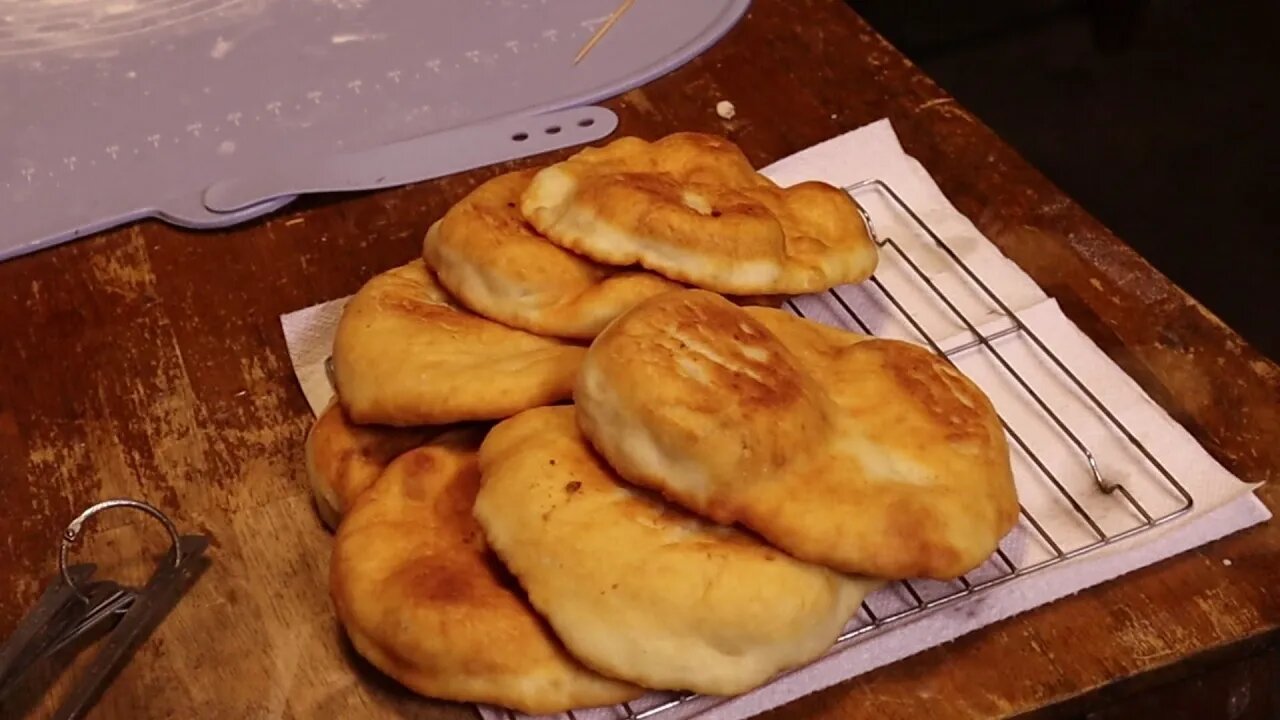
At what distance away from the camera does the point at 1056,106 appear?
2203 millimetres

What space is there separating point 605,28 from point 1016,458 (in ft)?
2.63

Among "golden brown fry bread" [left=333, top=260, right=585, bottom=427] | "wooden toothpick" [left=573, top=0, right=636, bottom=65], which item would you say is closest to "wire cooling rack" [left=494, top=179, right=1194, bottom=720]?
"golden brown fry bread" [left=333, top=260, right=585, bottom=427]

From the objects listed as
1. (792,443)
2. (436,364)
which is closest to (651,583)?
(792,443)

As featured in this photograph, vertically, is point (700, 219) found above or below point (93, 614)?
above

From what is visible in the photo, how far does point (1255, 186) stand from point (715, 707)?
1.70 metres

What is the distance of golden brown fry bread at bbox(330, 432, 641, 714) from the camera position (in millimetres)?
741

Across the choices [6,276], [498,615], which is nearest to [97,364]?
[6,276]

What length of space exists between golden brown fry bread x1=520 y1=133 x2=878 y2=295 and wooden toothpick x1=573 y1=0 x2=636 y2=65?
43 centimetres

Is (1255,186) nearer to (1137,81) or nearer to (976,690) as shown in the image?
(1137,81)

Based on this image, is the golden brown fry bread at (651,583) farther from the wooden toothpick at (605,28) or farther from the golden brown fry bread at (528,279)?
the wooden toothpick at (605,28)

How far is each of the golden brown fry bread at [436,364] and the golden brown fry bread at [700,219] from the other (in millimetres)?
94

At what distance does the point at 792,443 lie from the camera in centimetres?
76

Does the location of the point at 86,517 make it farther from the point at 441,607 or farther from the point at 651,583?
the point at 651,583

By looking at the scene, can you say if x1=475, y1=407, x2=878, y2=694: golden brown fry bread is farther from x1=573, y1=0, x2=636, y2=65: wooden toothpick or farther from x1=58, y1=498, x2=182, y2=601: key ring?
x1=573, y1=0, x2=636, y2=65: wooden toothpick
